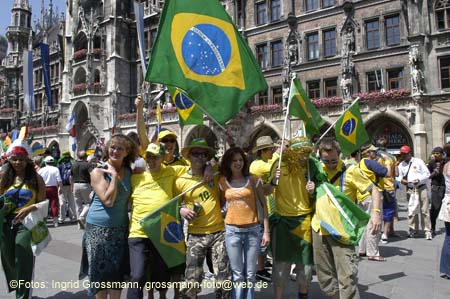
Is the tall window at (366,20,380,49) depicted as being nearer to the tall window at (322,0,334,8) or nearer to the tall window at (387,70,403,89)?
the tall window at (387,70,403,89)

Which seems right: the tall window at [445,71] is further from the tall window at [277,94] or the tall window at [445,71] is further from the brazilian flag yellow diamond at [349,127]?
the brazilian flag yellow diamond at [349,127]

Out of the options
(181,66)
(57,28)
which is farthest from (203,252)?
(57,28)

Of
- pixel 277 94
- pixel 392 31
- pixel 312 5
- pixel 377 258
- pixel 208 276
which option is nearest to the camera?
pixel 208 276

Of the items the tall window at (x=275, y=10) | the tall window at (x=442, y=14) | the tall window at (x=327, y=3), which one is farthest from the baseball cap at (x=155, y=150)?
the tall window at (x=275, y=10)

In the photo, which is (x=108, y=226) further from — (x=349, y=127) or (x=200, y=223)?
(x=349, y=127)

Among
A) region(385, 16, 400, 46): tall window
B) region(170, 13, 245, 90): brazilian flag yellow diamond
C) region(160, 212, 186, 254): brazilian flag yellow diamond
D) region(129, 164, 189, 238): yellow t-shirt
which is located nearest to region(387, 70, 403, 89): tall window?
region(385, 16, 400, 46): tall window

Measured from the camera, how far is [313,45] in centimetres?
2300

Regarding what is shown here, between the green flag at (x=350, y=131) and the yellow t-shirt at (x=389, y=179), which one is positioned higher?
the green flag at (x=350, y=131)

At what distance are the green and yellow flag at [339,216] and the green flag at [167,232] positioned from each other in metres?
1.49

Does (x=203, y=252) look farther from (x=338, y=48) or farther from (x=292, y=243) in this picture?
(x=338, y=48)

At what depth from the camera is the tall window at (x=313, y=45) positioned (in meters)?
22.8

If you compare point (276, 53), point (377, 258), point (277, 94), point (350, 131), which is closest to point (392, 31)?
point (276, 53)

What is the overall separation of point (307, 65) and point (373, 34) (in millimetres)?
4347

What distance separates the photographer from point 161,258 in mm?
3453
